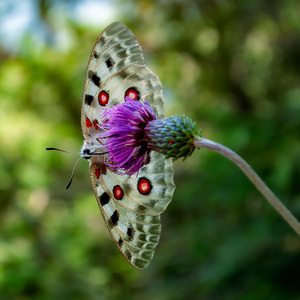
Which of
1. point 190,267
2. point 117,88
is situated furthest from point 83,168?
point 117,88

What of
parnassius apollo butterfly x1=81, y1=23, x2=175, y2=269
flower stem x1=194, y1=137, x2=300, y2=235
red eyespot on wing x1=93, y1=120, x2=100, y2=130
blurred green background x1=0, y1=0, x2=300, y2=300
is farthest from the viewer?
blurred green background x1=0, y1=0, x2=300, y2=300

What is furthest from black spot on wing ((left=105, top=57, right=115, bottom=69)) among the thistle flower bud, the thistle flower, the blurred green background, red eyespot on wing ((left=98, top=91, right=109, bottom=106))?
the blurred green background

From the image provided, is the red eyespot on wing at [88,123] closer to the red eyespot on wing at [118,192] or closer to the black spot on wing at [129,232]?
the red eyespot on wing at [118,192]

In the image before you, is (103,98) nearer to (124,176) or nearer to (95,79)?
(95,79)

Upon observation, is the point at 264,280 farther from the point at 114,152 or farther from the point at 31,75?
the point at 31,75

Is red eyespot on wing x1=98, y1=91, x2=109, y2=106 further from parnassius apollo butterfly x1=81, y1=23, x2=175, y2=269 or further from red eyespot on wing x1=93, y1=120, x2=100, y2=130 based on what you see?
red eyespot on wing x1=93, y1=120, x2=100, y2=130

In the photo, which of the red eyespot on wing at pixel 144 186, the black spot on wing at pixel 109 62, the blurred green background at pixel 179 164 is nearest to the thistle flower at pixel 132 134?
the red eyespot on wing at pixel 144 186

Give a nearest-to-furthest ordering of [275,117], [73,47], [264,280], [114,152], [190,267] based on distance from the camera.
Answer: [114,152] → [264,280] → [275,117] → [190,267] → [73,47]
